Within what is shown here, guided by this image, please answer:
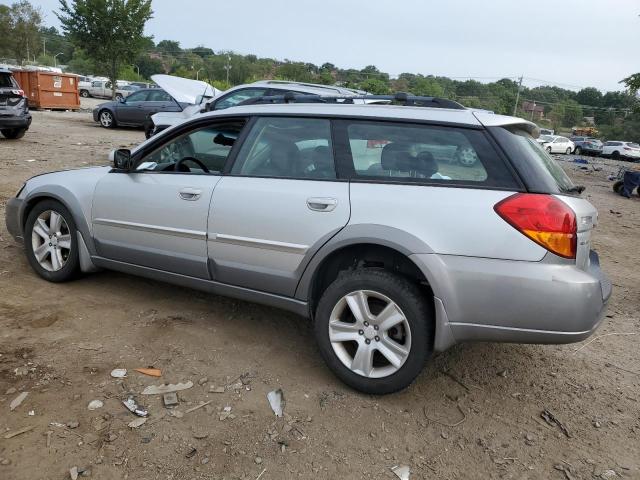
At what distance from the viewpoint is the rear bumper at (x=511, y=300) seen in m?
2.69

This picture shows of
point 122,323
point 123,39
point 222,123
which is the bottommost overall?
point 122,323

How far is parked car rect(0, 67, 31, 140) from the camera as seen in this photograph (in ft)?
40.2

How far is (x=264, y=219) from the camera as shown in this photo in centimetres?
331

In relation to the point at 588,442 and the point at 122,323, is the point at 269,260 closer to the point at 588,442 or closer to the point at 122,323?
the point at 122,323

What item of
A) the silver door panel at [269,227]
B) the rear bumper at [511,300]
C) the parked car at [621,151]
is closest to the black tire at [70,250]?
the silver door panel at [269,227]

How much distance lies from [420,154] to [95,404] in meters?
2.25

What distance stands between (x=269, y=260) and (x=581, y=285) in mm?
1755

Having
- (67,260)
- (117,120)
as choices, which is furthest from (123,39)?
(67,260)

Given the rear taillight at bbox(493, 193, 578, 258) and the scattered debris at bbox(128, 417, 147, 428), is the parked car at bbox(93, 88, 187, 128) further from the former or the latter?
the rear taillight at bbox(493, 193, 578, 258)

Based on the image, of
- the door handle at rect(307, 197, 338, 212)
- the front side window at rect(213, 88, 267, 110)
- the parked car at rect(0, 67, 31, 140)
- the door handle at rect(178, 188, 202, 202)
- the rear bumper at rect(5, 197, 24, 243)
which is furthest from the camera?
the parked car at rect(0, 67, 31, 140)

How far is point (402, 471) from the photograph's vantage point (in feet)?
8.27

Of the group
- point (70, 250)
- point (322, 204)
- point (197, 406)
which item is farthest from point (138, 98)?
point (197, 406)

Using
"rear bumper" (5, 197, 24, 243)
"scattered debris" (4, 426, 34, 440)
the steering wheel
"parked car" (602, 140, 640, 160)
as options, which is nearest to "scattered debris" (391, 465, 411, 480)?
"scattered debris" (4, 426, 34, 440)

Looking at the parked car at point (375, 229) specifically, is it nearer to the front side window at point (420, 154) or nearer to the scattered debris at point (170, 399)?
the front side window at point (420, 154)
